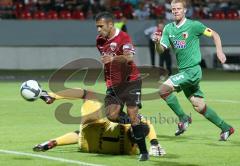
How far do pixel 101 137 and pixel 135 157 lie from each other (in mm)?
619

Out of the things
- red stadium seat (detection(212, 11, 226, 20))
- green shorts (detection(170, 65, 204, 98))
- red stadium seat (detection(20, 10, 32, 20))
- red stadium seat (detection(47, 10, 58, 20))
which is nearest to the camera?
green shorts (detection(170, 65, 204, 98))

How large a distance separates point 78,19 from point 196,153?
22761mm

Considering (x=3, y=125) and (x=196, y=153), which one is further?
(x=3, y=125)

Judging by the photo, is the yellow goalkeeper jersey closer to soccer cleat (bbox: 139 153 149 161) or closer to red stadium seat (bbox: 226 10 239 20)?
soccer cleat (bbox: 139 153 149 161)

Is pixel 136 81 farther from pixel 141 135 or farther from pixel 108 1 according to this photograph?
pixel 108 1

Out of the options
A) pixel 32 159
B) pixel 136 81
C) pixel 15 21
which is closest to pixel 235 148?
pixel 136 81

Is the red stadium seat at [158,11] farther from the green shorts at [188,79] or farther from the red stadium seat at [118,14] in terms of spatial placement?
the green shorts at [188,79]

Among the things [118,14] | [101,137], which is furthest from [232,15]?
[101,137]

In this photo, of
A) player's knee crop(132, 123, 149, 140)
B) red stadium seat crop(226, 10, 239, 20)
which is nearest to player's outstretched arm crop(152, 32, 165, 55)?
player's knee crop(132, 123, 149, 140)

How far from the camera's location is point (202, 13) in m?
34.6

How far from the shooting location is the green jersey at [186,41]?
12188 mm

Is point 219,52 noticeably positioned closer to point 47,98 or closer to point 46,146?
point 47,98

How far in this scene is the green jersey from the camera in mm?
12188

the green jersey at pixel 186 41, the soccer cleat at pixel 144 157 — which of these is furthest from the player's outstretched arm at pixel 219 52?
the soccer cleat at pixel 144 157
